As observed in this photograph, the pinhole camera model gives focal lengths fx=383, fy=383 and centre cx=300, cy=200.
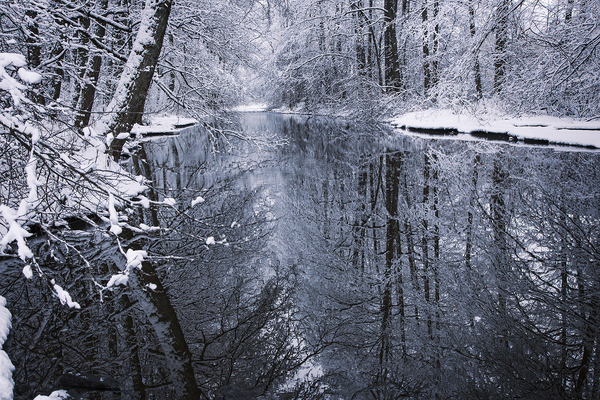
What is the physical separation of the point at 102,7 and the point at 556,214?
814 centimetres

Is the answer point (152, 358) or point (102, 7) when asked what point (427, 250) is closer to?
point (152, 358)

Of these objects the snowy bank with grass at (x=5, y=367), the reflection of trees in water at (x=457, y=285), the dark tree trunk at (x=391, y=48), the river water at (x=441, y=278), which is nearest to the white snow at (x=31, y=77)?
the snowy bank with grass at (x=5, y=367)

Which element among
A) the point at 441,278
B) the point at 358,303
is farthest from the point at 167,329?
the point at 441,278

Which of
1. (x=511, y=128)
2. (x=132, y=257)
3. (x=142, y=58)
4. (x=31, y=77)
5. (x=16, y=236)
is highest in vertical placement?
(x=142, y=58)

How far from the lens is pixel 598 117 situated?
10.8 metres

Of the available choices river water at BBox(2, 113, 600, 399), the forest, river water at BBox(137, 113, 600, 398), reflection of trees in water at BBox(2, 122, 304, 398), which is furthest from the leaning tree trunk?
river water at BBox(137, 113, 600, 398)

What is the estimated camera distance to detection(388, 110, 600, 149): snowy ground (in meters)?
9.97

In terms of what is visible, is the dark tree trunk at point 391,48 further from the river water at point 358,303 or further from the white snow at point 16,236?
the white snow at point 16,236

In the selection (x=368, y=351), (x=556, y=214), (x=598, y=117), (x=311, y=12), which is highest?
(x=311, y=12)

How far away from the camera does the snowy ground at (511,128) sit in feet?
32.7

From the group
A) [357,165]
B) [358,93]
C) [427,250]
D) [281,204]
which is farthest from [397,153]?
[358,93]

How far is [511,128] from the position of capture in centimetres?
1215

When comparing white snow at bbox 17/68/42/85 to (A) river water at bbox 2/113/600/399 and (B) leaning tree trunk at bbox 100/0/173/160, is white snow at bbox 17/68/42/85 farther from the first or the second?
(B) leaning tree trunk at bbox 100/0/173/160

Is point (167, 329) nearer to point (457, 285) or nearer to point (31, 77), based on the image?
point (31, 77)
